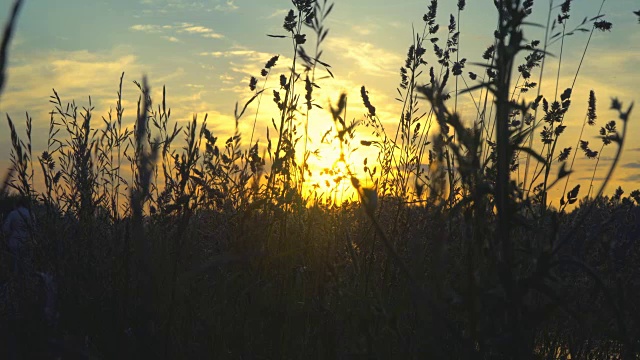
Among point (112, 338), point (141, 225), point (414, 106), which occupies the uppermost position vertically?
point (414, 106)

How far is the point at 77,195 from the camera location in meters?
3.33

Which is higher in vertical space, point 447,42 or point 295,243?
point 447,42

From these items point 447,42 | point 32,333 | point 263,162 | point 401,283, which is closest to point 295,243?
point 263,162

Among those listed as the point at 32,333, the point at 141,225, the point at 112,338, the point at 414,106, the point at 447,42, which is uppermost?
the point at 447,42

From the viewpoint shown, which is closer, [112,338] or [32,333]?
[32,333]

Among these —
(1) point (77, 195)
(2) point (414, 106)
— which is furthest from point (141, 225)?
(2) point (414, 106)

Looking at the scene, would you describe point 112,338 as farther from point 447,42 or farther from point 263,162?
point 447,42

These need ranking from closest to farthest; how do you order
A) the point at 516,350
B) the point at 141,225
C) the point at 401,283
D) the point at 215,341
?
the point at 141,225, the point at 516,350, the point at 215,341, the point at 401,283

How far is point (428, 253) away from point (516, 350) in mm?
2285

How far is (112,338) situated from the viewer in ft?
6.84

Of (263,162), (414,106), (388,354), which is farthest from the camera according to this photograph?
(414,106)

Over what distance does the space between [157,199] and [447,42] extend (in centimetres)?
267

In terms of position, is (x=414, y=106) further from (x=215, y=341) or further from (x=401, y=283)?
(x=215, y=341)

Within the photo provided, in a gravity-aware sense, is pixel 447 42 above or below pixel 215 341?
above
